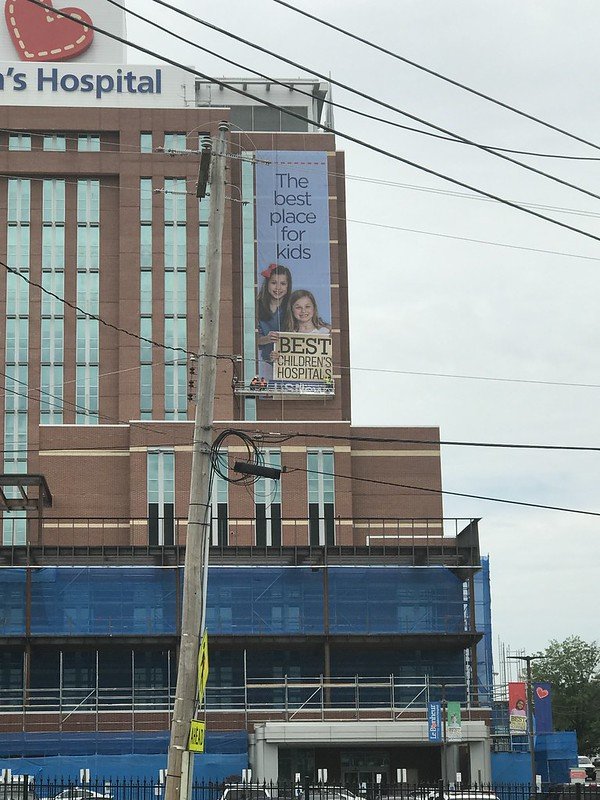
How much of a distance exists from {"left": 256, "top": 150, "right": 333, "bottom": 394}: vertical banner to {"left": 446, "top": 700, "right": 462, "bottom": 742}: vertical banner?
44090 millimetres

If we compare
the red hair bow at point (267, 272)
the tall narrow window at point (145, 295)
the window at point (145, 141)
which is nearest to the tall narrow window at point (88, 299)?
the tall narrow window at point (145, 295)

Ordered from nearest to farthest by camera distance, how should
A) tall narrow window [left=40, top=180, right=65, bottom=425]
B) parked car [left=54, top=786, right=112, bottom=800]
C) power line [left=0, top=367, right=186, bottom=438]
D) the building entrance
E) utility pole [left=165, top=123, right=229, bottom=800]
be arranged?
utility pole [left=165, top=123, right=229, bottom=800]
parked car [left=54, top=786, right=112, bottom=800]
the building entrance
power line [left=0, top=367, right=186, bottom=438]
tall narrow window [left=40, top=180, right=65, bottom=425]

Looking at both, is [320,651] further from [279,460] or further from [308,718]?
[279,460]

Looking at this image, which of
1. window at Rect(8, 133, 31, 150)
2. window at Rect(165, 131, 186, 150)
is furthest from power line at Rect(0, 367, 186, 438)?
window at Rect(165, 131, 186, 150)

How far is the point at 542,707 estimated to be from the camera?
64.1m

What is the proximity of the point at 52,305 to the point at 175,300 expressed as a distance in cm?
939

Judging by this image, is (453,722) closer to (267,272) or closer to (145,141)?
(267,272)

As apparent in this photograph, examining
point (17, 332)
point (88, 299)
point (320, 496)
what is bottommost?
point (320, 496)

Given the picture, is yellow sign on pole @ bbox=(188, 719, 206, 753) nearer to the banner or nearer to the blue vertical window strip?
the blue vertical window strip

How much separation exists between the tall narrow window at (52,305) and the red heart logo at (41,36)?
35.6ft

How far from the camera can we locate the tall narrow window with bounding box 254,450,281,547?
8569 cm

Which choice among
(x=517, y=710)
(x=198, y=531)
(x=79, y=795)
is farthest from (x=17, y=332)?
(x=198, y=531)

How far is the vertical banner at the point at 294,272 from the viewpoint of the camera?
94.8 m

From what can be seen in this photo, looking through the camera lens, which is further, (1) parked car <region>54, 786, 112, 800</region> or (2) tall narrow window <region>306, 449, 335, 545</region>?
(2) tall narrow window <region>306, 449, 335, 545</region>
